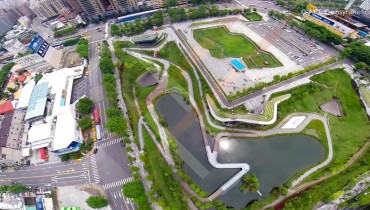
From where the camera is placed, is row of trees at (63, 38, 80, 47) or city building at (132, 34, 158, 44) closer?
city building at (132, 34, 158, 44)

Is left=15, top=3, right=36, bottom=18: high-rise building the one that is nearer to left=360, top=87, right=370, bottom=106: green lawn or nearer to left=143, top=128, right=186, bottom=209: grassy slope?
left=143, top=128, right=186, bottom=209: grassy slope

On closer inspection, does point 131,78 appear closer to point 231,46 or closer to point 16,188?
point 231,46

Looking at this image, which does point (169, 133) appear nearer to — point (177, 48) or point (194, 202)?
point (194, 202)

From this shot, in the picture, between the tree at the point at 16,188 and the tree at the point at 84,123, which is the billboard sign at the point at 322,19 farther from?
the tree at the point at 16,188

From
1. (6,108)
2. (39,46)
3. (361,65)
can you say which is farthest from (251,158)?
(39,46)

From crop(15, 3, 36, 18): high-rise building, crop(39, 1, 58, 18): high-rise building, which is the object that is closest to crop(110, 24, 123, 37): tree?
crop(39, 1, 58, 18): high-rise building
